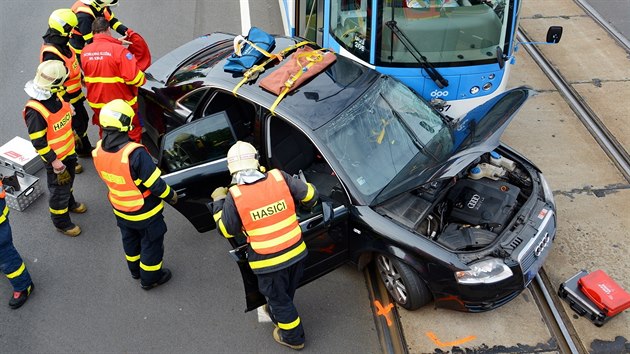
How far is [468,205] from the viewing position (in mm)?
5246

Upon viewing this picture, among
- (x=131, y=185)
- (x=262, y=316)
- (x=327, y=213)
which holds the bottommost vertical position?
(x=262, y=316)

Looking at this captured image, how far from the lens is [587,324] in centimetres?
509

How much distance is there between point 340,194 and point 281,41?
218 centimetres

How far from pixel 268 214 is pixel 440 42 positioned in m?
3.30

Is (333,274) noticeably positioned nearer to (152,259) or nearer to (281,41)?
(152,259)

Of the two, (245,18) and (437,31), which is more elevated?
(437,31)

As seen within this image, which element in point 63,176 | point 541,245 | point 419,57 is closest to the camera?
point 541,245

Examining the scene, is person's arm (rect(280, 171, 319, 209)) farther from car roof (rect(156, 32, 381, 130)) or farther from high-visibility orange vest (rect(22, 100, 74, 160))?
high-visibility orange vest (rect(22, 100, 74, 160))

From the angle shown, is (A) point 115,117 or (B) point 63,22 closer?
(A) point 115,117

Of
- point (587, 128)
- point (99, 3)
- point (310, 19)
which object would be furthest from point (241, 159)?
point (587, 128)

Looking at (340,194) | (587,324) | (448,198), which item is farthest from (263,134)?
(587,324)

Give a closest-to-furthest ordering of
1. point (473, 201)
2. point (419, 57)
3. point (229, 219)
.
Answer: point (229, 219), point (473, 201), point (419, 57)

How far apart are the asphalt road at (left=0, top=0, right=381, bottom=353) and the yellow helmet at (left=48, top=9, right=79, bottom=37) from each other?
1.73 metres

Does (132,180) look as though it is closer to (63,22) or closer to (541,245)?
(63,22)
